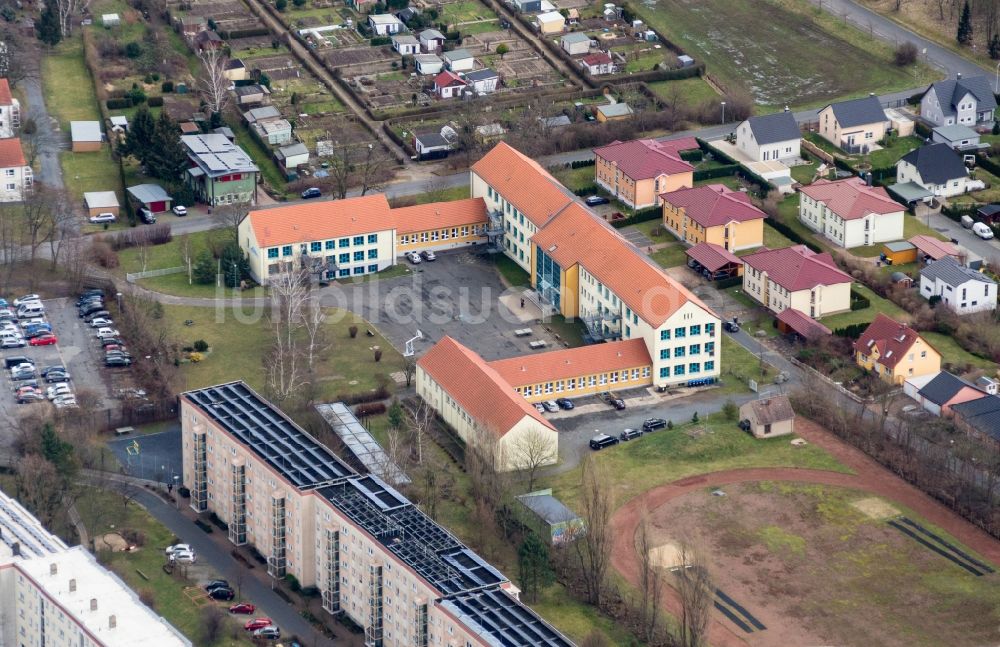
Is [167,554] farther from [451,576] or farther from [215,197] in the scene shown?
[215,197]

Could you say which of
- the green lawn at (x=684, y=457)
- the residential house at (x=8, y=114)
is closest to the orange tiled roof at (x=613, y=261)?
the green lawn at (x=684, y=457)

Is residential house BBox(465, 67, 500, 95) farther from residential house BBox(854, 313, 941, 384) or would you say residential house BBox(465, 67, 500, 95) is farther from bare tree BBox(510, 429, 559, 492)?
bare tree BBox(510, 429, 559, 492)

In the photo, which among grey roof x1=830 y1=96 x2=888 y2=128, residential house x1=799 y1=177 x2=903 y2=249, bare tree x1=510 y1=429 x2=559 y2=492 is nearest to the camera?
bare tree x1=510 y1=429 x2=559 y2=492

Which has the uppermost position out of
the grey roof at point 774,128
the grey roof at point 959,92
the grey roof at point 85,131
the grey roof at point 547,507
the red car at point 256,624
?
the grey roof at point 959,92

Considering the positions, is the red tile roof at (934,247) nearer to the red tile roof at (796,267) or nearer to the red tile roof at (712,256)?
the red tile roof at (796,267)

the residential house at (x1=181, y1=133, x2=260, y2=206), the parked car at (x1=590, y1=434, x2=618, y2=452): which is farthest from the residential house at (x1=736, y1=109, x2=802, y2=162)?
the parked car at (x1=590, y1=434, x2=618, y2=452)

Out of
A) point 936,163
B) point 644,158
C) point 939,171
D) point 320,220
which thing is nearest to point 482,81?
point 644,158
